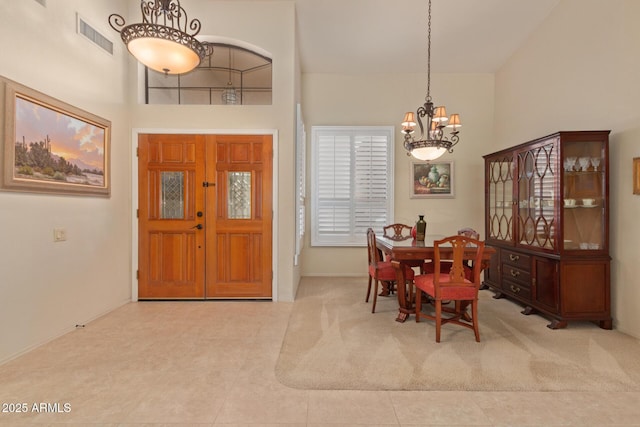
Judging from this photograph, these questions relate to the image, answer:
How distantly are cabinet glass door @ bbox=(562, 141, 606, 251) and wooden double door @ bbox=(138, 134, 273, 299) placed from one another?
3357 mm

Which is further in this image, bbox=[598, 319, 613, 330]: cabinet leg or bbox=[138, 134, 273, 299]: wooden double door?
bbox=[138, 134, 273, 299]: wooden double door

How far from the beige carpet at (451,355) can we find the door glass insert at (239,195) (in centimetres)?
146

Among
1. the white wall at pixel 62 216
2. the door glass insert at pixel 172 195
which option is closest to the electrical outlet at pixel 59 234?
the white wall at pixel 62 216

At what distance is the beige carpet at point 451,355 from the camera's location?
2213 mm

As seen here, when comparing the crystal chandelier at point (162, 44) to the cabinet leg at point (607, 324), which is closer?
the crystal chandelier at point (162, 44)

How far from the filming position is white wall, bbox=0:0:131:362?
2.55 m

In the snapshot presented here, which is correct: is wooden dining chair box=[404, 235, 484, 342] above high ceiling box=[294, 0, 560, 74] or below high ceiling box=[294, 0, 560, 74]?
below

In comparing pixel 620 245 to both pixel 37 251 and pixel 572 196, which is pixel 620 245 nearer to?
pixel 572 196

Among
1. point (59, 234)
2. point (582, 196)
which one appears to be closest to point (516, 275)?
point (582, 196)

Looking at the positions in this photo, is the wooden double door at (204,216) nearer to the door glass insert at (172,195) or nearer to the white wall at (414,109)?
the door glass insert at (172,195)

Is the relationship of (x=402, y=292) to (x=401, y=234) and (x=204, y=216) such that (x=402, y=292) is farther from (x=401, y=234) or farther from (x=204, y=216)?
(x=204, y=216)

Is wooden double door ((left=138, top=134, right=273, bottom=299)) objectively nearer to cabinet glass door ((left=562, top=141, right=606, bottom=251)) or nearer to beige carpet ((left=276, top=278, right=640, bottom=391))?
beige carpet ((left=276, top=278, right=640, bottom=391))

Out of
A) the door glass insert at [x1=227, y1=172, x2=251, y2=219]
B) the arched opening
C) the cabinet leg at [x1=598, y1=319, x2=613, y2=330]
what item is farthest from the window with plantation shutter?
the cabinet leg at [x1=598, y1=319, x2=613, y2=330]

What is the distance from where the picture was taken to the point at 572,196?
331 centimetres
